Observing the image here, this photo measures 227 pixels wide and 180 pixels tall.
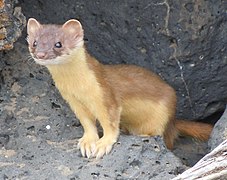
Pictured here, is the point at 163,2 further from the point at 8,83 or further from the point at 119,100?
the point at 8,83

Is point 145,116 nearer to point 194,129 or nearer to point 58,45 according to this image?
point 194,129

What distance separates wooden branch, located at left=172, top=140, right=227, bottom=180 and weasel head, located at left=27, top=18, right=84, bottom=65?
758mm

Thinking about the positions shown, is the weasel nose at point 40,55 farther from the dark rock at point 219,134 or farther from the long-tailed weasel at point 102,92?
the dark rock at point 219,134

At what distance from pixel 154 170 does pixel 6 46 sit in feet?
2.79

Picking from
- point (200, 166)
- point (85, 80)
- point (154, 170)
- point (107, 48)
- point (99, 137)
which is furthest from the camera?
point (107, 48)

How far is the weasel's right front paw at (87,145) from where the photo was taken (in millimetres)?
3199

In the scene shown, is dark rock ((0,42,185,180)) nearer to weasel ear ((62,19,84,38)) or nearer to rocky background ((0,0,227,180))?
rocky background ((0,0,227,180))

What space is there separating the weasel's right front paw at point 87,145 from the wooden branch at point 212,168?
0.58 meters

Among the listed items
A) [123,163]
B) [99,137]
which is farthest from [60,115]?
[123,163]

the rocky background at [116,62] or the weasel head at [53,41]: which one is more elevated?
the weasel head at [53,41]

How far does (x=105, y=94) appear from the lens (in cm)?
332

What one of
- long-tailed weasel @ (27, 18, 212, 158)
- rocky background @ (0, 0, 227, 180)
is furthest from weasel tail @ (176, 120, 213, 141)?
rocky background @ (0, 0, 227, 180)

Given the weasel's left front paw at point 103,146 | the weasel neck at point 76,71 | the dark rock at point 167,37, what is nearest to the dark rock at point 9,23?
the weasel neck at point 76,71

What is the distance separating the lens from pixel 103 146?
3.23 metres
